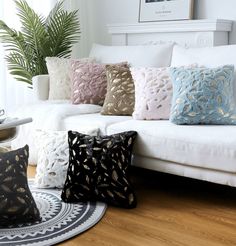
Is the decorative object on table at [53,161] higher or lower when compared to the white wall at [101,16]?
lower

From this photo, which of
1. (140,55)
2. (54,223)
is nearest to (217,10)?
(140,55)

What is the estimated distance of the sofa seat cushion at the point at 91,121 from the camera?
3.09 metres

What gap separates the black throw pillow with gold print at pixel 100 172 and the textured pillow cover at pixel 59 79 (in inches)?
44.1

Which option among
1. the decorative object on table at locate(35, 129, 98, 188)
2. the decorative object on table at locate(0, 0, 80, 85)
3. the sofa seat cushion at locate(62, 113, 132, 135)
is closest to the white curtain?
the decorative object on table at locate(0, 0, 80, 85)

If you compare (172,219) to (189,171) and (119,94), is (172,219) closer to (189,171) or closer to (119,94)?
(189,171)

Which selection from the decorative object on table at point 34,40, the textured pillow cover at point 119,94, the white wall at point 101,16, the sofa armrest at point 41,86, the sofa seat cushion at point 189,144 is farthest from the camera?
the white wall at point 101,16

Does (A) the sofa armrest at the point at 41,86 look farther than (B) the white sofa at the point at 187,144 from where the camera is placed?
Yes

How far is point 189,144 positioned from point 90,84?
1.19 metres

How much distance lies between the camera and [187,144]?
105 inches

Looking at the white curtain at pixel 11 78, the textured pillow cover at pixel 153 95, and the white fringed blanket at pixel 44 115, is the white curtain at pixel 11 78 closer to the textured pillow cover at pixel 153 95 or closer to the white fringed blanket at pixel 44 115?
the white fringed blanket at pixel 44 115

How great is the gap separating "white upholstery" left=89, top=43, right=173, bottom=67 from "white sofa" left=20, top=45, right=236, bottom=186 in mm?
446

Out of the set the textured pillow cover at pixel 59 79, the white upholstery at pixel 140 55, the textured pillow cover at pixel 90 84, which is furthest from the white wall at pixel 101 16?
the textured pillow cover at pixel 90 84

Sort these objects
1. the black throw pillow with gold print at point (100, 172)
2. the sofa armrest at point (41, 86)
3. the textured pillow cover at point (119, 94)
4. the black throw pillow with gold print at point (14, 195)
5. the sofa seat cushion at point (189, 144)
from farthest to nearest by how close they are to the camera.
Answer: the sofa armrest at point (41, 86) < the textured pillow cover at point (119, 94) < the black throw pillow with gold print at point (100, 172) < the sofa seat cushion at point (189, 144) < the black throw pillow with gold print at point (14, 195)

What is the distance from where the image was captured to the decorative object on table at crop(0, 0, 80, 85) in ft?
13.7
